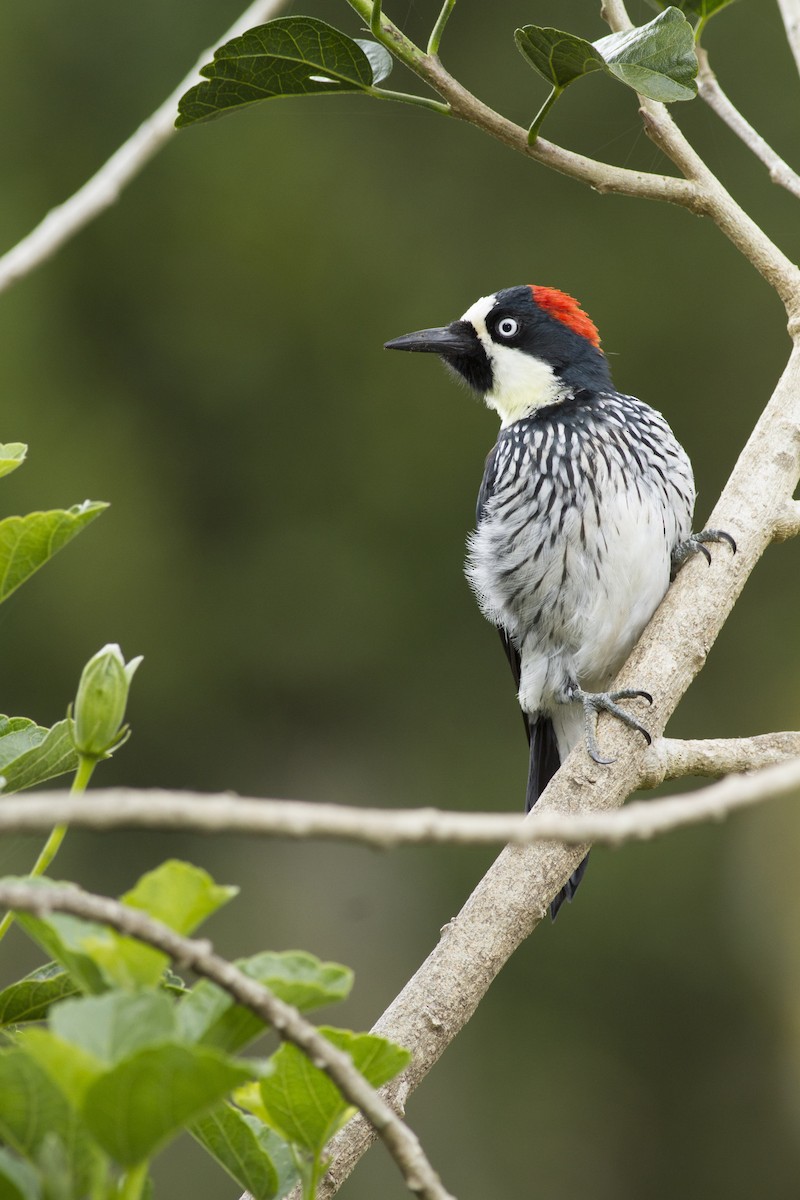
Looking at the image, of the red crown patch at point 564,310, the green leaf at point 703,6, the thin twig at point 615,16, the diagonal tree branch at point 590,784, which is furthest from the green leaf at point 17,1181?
the red crown patch at point 564,310

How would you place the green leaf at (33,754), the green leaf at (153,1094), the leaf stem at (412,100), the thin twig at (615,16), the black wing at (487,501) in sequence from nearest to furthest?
the green leaf at (153,1094), the green leaf at (33,754), the leaf stem at (412,100), the thin twig at (615,16), the black wing at (487,501)

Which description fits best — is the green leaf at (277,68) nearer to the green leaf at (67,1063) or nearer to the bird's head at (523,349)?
the green leaf at (67,1063)

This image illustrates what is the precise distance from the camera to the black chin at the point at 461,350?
3.02m

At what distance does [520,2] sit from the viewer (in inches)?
247

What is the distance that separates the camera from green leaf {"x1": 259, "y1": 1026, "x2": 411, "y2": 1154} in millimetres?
798

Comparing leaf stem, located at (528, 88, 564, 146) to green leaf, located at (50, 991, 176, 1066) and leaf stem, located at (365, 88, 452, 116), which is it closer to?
leaf stem, located at (365, 88, 452, 116)

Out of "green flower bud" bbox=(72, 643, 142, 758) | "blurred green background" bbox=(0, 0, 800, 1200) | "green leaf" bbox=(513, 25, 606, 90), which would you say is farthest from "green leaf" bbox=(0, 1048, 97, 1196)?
"blurred green background" bbox=(0, 0, 800, 1200)

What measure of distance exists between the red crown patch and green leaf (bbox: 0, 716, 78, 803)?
216 cm

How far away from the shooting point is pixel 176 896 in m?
0.72

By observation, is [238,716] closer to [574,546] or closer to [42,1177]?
[574,546]

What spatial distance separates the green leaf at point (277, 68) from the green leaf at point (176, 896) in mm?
1019

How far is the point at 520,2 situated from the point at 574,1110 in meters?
5.03

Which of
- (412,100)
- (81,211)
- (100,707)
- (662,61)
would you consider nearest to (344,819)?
(100,707)

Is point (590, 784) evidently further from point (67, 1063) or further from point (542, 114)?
point (67, 1063)
